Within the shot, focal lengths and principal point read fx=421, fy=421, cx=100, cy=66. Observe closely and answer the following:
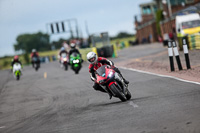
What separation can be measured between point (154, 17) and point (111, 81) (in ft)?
263

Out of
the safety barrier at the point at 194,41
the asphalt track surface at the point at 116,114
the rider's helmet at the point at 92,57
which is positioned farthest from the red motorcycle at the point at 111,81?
the safety barrier at the point at 194,41

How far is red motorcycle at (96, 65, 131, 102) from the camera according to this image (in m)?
10.7

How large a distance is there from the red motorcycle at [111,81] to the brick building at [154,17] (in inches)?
994

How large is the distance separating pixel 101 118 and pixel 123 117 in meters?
0.53

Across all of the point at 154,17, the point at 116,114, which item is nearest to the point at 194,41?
the point at 116,114

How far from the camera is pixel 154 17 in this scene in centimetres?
8938

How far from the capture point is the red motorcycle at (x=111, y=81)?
10.7 metres

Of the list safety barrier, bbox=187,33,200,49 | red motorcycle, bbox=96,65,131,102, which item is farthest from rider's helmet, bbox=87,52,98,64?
safety barrier, bbox=187,33,200,49

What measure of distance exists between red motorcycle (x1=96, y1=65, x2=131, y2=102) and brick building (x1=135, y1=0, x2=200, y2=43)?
25250 mm

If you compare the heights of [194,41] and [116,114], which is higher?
[194,41]

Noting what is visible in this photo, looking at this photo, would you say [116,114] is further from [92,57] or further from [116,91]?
[92,57]

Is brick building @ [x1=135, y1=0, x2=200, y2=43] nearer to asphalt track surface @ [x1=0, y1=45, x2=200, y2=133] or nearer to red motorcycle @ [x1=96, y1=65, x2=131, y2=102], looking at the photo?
asphalt track surface @ [x1=0, y1=45, x2=200, y2=133]

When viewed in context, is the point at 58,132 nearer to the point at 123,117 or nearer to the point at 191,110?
the point at 123,117

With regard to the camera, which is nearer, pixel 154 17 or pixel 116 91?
pixel 116 91
